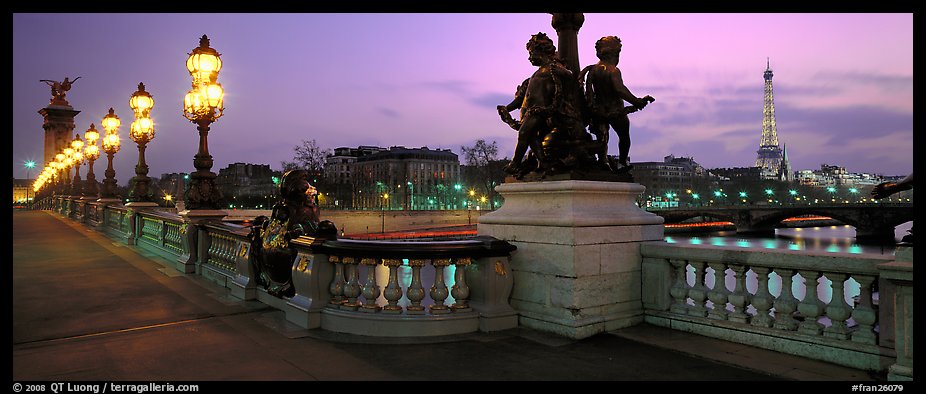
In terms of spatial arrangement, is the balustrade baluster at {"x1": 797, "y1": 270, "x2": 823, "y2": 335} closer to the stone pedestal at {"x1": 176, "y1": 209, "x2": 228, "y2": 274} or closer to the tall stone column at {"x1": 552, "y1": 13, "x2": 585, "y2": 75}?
the tall stone column at {"x1": 552, "y1": 13, "x2": 585, "y2": 75}

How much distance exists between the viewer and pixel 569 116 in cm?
639

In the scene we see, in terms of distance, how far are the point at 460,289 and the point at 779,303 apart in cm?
291

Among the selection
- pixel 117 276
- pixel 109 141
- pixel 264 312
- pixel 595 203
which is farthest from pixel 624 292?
pixel 109 141

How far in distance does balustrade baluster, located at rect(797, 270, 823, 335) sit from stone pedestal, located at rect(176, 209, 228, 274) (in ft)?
31.3

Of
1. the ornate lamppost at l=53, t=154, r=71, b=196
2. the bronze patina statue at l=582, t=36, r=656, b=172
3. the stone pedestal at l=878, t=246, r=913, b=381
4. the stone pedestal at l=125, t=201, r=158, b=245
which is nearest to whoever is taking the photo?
the stone pedestal at l=878, t=246, r=913, b=381

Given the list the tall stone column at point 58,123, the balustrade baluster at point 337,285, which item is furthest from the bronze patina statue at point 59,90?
the balustrade baluster at point 337,285

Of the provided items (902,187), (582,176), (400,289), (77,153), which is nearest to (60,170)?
(77,153)

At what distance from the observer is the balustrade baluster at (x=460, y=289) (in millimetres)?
5828

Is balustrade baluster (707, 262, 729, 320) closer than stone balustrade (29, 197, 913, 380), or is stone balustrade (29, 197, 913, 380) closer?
stone balustrade (29, 197, 913, 380)

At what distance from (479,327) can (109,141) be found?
67.3 ft

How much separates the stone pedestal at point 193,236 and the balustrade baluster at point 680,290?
8339 millimetres

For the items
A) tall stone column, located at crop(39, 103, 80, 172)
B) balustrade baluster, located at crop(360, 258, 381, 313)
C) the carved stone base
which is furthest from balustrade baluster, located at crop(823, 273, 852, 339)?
tall stone column, located at crop(39, 103, 80, 172)

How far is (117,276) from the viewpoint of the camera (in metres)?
10.1

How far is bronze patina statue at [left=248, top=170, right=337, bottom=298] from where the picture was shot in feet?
23.5
